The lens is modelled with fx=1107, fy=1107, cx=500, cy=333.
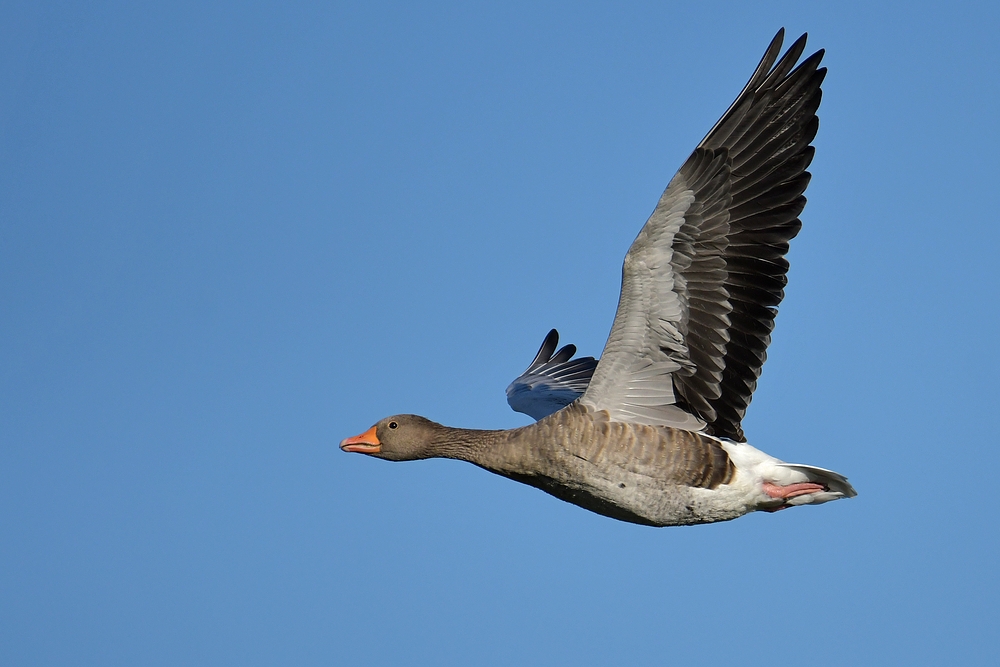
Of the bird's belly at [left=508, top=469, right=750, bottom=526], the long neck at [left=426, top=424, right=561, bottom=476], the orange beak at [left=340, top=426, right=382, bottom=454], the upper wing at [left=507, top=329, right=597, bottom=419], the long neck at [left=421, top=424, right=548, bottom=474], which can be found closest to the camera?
the bird's belly at [left=508, top=469, right=750, bottom=526]

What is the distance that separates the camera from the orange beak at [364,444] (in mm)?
12039

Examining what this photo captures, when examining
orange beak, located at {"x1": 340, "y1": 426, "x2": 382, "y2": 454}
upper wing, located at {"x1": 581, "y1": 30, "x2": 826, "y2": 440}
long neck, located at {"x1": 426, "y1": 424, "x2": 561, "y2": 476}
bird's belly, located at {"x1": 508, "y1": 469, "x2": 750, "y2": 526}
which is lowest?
bird's belly, located at {"x1": 508, "y1": 469, "x2": 750, "y2": 526}

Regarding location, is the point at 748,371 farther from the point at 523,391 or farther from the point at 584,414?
the point at 523,391

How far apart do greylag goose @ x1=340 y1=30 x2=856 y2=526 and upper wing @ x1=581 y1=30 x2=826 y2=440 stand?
0.01 metres

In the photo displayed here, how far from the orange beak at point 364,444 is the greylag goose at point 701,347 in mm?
1352

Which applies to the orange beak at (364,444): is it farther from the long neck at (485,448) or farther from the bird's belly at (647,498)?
the bird's belly at (647,498)

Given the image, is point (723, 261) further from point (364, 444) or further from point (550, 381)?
point (550, 381)

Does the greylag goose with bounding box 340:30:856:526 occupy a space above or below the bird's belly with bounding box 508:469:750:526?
above

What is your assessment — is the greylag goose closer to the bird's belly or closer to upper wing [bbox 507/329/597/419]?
the bird's belly

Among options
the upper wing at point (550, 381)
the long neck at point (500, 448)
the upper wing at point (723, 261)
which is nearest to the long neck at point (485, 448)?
the long neck at point (500, 448)

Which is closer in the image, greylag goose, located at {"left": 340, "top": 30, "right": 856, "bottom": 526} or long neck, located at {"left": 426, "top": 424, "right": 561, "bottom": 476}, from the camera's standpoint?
greylag goose, located at {"left": 340, "top": 30, "right": 856, "bottom": 526}

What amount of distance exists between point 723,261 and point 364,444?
430 cm

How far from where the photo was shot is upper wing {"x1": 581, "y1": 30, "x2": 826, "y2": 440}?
10.8 m

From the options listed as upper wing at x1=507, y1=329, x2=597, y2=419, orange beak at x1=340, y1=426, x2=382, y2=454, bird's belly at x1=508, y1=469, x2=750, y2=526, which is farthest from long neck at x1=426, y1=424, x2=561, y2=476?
upper wing at x1=507, y1=329, x2=597, y2=419
